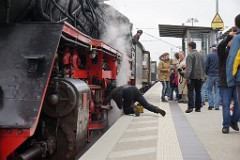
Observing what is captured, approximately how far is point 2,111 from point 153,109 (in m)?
5.20

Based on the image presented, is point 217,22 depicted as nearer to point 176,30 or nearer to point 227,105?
point 176,30

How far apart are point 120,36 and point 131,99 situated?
1.74 metres

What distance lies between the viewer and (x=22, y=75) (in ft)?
10.9

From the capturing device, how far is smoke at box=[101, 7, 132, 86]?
8.11m

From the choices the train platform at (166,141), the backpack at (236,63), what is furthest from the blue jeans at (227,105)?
the backpack at (236,63)

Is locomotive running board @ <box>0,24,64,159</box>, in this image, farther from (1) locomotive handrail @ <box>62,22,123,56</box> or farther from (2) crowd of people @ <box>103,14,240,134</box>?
(2) crowd of people @ <box>103,14,240,134</box>

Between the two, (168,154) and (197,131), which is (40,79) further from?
(197,131)

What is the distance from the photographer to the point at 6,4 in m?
3.68

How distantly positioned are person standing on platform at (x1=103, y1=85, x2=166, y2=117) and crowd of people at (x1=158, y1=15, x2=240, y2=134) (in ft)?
3.77

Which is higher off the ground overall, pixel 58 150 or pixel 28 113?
pixel 28 113

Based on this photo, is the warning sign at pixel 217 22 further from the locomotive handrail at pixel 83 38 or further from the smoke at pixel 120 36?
the locomotive handrail at pixel 83 38

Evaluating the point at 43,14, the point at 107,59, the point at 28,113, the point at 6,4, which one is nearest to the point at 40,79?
the point at 28,113

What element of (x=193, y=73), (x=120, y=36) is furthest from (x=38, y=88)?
(x=193, y=73)

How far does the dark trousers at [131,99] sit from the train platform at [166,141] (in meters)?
0.59
